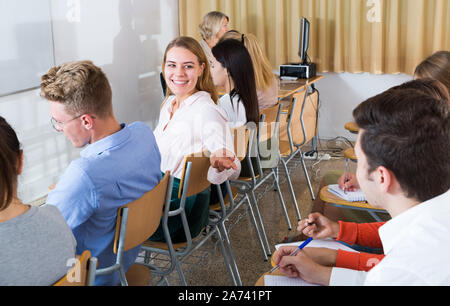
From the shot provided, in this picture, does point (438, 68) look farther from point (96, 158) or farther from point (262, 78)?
point (96, 158)

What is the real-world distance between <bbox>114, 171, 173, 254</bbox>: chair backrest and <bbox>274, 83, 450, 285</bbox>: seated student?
76 centimetres

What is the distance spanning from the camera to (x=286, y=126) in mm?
3693

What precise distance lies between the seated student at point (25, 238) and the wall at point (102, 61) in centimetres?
201

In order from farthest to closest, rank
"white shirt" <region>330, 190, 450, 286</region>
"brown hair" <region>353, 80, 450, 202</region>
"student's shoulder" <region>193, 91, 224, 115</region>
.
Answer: "student's shoulder" <region>193, 91, 224, 115</region>, "brown hair" <region>353, 80, 450, 202</region>, "white shirt" <region>330, 190, 450, 286</region>

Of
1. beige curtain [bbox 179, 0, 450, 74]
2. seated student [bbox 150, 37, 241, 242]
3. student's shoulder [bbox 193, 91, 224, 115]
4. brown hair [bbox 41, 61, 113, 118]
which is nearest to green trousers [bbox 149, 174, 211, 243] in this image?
seated student [bbox 150, 37, 241, 242]

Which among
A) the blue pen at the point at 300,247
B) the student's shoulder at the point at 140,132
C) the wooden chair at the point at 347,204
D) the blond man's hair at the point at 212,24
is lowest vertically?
the wooden chair at the point at 347,204

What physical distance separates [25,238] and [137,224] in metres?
0.54

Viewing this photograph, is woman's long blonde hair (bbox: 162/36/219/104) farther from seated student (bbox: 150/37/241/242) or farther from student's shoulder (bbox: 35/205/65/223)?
student's shoulder (bbox: 35/205/65/223)

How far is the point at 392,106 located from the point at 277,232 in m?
2.38

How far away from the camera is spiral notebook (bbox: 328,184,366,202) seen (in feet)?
7.00

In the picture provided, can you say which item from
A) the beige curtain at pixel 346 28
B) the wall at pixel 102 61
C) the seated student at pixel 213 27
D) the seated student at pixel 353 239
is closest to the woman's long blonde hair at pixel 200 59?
the wall at pixel 102 61

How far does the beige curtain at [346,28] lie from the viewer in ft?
16.3

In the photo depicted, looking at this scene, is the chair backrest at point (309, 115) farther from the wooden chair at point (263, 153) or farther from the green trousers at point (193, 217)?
the green trousers at point (193, 217)
